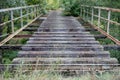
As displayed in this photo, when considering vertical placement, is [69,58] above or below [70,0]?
below

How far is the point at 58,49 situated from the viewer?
691 cm

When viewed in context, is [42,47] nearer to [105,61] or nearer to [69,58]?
[69,58]

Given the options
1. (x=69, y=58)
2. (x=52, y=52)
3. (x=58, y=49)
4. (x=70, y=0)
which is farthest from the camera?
(x=70, y=0)

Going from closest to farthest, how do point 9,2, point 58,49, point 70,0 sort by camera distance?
point 58,49, point 9,2, point 70,0

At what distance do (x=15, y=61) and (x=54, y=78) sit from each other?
2.70 m

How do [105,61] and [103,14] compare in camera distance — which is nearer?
[105,61]

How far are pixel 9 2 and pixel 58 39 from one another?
3669 millimetres

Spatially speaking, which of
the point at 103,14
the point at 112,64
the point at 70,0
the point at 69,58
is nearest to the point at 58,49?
the point at 69,58

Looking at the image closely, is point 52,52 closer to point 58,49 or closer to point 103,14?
point 58,49

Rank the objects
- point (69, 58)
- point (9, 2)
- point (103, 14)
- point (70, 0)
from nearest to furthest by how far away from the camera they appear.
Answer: point (69, 58)
point (9, 2)
point (103, 14)
point (70, 0)

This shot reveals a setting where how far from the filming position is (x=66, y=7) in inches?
717

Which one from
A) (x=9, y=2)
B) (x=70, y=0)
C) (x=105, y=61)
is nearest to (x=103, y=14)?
(x=70, y=0)

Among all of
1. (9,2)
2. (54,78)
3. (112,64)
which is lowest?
(112,64)

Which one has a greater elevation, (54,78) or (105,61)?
(54,78)
